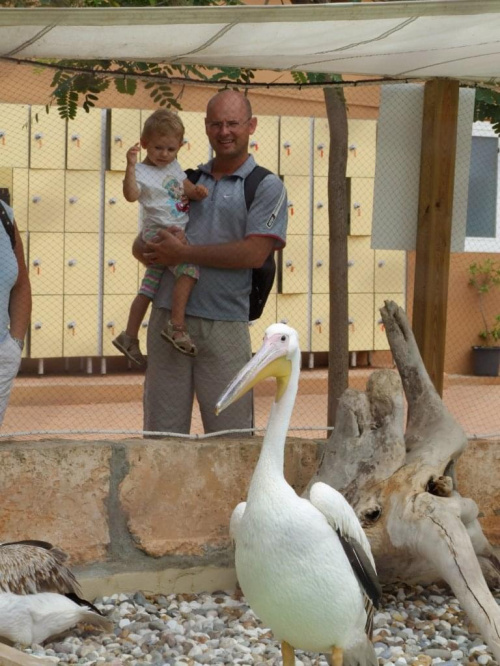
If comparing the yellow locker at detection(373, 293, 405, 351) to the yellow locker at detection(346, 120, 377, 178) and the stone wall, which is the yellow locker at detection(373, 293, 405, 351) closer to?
the yellow locker at detection(346, 120, 377, 178)

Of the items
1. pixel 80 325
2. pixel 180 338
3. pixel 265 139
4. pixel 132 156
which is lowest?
pixel 80 325

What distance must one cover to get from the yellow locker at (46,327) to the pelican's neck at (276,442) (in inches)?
258

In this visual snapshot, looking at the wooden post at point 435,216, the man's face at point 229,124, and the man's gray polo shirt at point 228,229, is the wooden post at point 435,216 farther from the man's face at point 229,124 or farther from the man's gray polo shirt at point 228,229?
the man's face at point 229,124

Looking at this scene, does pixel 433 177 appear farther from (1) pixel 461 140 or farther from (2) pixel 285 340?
(2) pixel 285 340

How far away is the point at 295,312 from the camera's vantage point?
10.7 metres

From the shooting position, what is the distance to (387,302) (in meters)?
5.04

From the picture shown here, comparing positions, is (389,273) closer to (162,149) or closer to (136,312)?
(136,312)

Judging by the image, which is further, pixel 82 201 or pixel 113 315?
pixel 113 315

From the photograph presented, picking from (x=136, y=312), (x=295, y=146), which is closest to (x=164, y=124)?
(x=136, y=312)

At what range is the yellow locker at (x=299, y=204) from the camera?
10.7 m

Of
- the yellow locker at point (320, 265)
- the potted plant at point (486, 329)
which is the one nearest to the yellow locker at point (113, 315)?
the yellow locker at point (320, 265)

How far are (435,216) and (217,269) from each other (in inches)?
47.3

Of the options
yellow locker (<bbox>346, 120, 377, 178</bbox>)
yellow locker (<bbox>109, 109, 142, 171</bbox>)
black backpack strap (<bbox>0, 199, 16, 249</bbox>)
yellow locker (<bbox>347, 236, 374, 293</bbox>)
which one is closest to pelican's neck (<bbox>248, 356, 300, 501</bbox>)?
black backpack strap (<bbox>0, 199, 16, 249</bbox>)

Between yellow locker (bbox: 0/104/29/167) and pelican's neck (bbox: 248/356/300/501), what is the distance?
18.2 feet
